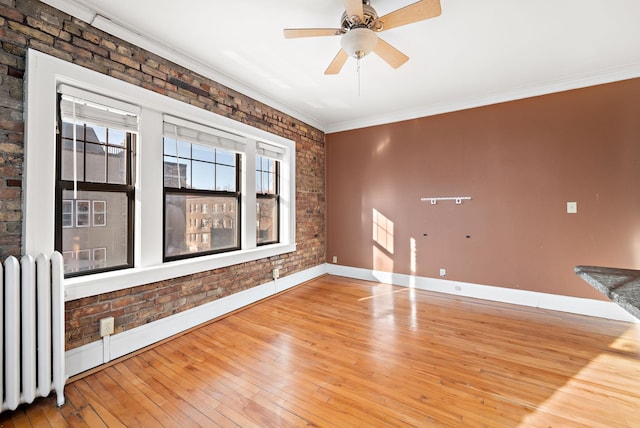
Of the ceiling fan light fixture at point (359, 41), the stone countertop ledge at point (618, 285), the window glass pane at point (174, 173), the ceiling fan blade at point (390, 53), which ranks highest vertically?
the ceiling fan blade at point (390, 53)

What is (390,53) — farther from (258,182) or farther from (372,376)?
(372,376)

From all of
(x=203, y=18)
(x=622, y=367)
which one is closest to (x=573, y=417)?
(x=622, y=367)

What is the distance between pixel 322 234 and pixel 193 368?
10.7ft

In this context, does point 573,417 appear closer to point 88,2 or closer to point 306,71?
point 306,71

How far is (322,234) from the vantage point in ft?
16.6

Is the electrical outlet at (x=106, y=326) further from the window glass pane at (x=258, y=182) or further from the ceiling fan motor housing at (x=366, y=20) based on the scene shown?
the ceiling fan motor housing at (x=366, y=20)

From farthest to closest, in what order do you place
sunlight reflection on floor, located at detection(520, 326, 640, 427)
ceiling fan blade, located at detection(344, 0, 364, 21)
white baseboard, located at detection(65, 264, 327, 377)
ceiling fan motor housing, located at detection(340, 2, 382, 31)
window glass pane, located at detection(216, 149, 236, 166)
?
1. window glass pane, located at detection(216, 149, 236, 166)
2. white baseboard, located at detection(65, 264, 327, 377)
3. ceiling fan motor housing, located at detection(340, 2, 382, 31)
4. ceiling fan blade, located at detection(344, 0, 364, 21)
5. sunlight reflection on floor, located at detection(520, 326, 640, 427)

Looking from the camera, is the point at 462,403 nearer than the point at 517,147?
Yes

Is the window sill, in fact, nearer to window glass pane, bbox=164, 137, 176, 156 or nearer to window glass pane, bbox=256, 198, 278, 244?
window glass pane, bbox=256, 198, 278, 244

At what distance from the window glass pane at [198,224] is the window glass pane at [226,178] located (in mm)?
135

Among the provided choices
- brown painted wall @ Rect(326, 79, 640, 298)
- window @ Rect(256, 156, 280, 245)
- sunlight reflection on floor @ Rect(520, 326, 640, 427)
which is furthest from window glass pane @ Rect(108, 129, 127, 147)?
sunlight reflection on floor @ Rect(520, 326, 640, 427)

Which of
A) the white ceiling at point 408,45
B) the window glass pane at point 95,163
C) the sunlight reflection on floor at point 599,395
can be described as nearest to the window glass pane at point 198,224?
the window glass pane at point 95,163

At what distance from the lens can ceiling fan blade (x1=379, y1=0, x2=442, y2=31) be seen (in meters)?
1.64

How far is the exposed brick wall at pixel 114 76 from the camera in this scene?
1730mm
